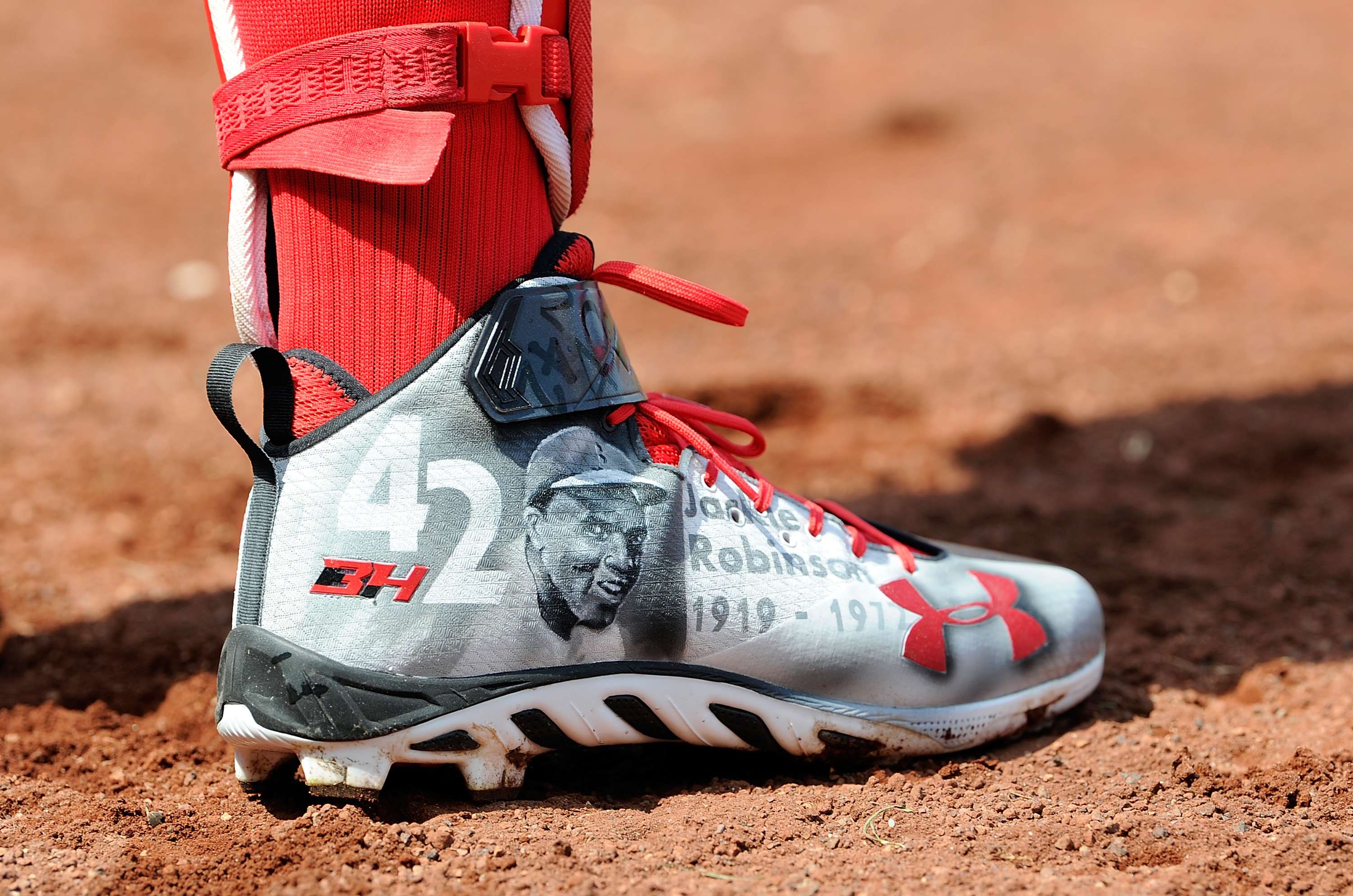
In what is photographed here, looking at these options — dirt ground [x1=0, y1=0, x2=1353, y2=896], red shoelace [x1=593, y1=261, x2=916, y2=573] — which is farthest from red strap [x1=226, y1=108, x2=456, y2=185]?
dirt ground [x1=0, y1=0, x2=1353, y2=896]

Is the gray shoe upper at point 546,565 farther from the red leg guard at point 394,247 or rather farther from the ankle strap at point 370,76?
the ankle strap at point 370,76

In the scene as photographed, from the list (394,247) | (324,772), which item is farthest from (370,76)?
(324,772)

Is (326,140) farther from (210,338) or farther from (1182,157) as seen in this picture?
(1182,157)

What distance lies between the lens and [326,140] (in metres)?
1.16

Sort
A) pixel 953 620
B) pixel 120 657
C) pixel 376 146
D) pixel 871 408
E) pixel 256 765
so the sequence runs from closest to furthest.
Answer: pixel 376 146 < pixel 256 765 < pixel 953 620 < pixel 120 657 < pixel 871 408

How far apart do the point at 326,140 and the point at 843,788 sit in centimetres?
88

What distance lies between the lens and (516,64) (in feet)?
3.95

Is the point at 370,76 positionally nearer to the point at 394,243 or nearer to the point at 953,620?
the point at 394,243

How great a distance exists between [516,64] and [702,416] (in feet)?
1.55

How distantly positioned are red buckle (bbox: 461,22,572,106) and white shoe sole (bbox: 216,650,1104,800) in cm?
62

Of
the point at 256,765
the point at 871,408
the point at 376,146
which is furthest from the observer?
the point at 871,408

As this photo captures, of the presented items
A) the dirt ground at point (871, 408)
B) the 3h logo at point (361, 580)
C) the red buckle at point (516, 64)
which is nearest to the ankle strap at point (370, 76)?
the red buckle at point (516, 64)

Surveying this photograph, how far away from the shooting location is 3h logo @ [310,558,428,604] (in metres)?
1.18

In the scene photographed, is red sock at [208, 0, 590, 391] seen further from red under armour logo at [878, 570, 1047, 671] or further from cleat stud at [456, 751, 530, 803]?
red under armour logo at [878, 570, 1047, 671]
